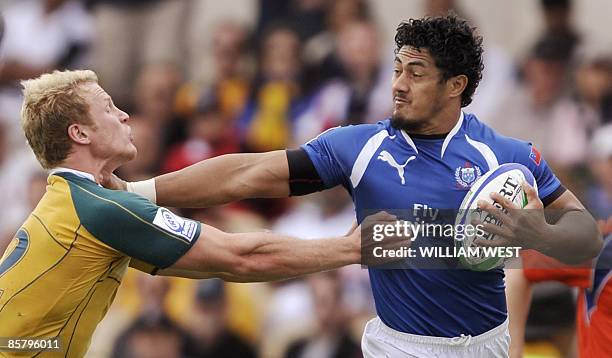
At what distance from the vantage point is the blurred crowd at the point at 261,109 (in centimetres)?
952

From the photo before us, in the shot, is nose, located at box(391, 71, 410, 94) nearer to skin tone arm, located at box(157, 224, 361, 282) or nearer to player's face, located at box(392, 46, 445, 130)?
player's face, located at box(392, 46, 445, 130)

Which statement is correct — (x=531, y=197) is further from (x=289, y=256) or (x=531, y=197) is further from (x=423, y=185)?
(x=289, y=256)

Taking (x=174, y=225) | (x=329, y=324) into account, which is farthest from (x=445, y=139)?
(x=329, y=324)

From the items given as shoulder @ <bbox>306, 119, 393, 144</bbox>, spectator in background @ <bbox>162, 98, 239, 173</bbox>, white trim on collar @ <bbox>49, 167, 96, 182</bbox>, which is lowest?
spectator in background @ <bbox>162, 98, 239, 173</bbox>

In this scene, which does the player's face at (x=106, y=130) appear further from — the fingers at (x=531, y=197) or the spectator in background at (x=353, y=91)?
the spectator in background at (x=353, y=91)

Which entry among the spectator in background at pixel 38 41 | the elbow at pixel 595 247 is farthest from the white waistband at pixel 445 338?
the spectator in background at pixel 38 41

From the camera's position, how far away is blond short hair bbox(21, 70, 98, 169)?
4980 mm

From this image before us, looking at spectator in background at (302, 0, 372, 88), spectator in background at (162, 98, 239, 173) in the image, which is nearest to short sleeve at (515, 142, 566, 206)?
spectator in background at (302, 0, 372, 88)

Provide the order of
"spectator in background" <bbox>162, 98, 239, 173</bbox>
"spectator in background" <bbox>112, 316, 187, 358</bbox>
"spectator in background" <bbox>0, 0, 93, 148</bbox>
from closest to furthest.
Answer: "spectator in background" <bbox>112, 316, 187, 358</bbox> → "spectator in background" <bbox>162, 98, 239, 173</bbox> → "spectator in background" <bbox>0, 0, 93, 148</bbox>

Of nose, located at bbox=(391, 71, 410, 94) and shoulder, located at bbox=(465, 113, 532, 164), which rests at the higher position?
nose, located at bbox=(391, 71, 410, 94)

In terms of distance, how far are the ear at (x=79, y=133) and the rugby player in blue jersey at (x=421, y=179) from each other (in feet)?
1.51

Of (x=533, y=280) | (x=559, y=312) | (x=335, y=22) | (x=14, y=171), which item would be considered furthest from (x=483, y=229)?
(x=14, y=171)

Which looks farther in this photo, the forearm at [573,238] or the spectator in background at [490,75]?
the spectator in background at [490,75]

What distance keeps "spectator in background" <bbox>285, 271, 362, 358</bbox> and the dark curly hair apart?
3.98 meters
